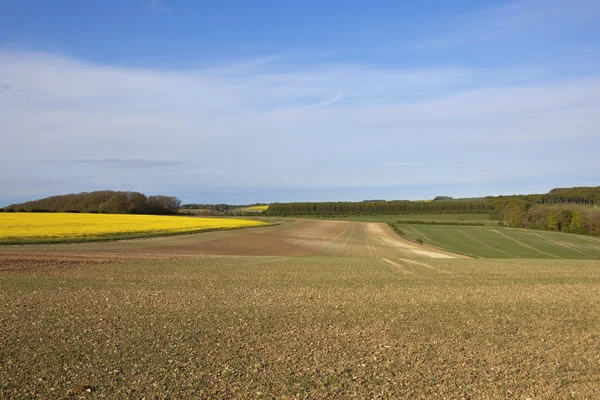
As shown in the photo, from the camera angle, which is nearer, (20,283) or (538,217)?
(20,283)

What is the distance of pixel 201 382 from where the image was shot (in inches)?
324

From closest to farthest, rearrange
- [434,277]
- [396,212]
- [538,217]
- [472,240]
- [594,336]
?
[594,336], [434,277], [472,240], [538,217], [396,212]

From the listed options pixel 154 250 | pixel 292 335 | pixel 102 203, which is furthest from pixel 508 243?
pixel 102 203

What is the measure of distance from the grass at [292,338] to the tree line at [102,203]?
252 ft

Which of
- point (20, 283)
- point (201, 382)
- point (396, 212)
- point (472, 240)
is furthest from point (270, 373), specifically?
point (396, 212)

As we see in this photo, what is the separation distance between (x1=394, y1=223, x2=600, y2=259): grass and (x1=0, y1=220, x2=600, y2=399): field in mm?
38001

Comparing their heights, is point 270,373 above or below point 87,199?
below

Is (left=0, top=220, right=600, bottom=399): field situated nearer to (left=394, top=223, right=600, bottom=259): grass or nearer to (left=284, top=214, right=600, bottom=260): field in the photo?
(left=284, top=214, right=600, bottom=260): field

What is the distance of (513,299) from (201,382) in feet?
41.6

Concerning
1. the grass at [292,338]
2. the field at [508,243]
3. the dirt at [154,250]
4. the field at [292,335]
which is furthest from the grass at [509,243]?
the grass at [292,338]

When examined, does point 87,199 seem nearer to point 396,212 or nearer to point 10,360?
point 396,212

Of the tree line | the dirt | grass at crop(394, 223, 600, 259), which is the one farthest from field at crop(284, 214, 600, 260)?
the tree line

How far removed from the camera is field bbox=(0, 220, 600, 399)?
26.8ft

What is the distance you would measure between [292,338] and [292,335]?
0.28 metres
